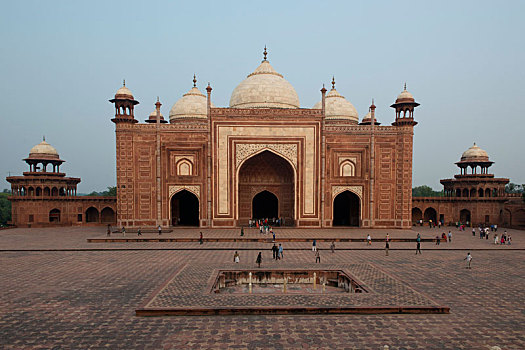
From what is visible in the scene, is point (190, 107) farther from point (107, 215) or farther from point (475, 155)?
point (475, 155)

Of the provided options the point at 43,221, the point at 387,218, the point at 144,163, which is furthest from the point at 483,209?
the point at 43,221

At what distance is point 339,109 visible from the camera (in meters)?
30.3

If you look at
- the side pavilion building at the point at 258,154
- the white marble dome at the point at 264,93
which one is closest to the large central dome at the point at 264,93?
the white marble dome at the point at 264,93

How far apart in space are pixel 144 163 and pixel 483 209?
27.2 metres

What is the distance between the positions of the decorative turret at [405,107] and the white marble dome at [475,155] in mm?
9906

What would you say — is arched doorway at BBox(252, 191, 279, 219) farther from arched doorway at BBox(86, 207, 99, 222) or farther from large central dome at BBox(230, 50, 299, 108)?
arched doorway at BBox(86, 207, 99, 222)

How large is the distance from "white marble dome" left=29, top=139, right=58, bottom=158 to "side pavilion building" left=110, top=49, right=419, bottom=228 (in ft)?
33.7

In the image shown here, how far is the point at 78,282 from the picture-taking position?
1080 cm

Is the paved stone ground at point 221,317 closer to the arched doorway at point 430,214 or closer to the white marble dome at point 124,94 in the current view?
the white marble dome at point 124,94

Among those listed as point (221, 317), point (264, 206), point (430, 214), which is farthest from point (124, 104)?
point (430, 214)

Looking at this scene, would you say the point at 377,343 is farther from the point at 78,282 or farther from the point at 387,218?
the point at 387,218

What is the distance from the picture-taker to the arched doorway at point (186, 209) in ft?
88.2

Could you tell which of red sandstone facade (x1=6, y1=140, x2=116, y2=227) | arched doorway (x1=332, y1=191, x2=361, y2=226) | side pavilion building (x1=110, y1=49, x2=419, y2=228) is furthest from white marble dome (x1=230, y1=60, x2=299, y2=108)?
red sandstone facade (x1=6, y1=140, x2=116, y2=227)

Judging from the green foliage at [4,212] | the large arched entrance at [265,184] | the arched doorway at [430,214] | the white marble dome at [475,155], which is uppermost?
the white marble dome at [475,155]
